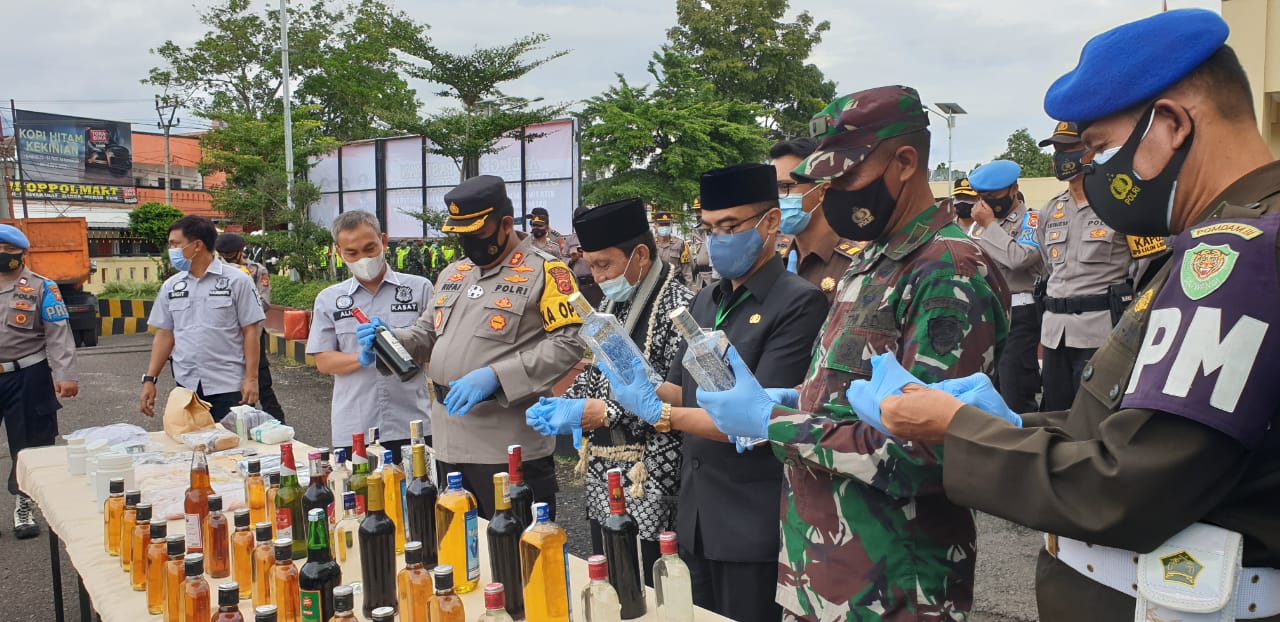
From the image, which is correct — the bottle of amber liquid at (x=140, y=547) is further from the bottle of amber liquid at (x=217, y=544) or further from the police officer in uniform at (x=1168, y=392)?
the police officer in uniform at (x=1168, y=392)

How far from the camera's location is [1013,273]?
578 centimetres

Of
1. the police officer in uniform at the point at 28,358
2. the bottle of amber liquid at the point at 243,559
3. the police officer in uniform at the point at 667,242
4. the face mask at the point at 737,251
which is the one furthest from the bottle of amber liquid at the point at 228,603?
the police officer in uniform at the point at 667,242

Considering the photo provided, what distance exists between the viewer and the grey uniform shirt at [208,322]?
16.2 ft

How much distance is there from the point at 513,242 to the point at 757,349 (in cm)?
148

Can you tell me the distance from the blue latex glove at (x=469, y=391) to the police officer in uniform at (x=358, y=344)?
90 cm

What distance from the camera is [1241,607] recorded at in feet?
3.97

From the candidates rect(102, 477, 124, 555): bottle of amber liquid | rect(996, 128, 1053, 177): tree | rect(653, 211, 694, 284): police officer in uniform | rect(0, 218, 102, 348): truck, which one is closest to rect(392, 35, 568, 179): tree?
rect(653, 211, 694, 284): police officer in uniform

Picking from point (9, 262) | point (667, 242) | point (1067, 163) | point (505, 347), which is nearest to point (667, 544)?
point (505, 347)

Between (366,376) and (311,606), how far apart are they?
7.44 ft

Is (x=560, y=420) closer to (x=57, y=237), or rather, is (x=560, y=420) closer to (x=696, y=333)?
(x=696, y=333)

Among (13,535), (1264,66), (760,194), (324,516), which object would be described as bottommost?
(13,535)

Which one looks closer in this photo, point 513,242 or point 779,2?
point 513,242

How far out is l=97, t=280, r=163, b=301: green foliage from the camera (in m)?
17.0

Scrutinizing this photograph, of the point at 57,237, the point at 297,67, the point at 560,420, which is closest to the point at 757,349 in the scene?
the point at 560,420
